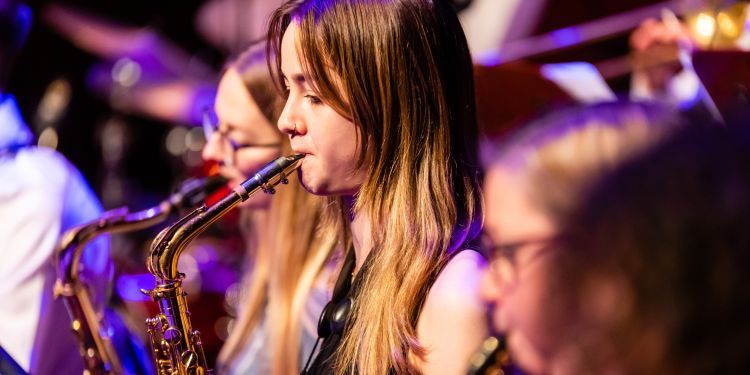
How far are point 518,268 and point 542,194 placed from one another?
0.37 ft

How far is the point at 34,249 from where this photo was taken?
7.74 feet

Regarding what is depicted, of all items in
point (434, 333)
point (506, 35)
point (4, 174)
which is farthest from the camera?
point (506, 35)

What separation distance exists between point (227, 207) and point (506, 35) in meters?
2.94

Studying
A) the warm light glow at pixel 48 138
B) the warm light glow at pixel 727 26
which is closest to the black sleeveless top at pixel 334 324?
the warm light glow at pixel 727 26

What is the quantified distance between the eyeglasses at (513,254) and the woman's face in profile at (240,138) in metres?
1.47

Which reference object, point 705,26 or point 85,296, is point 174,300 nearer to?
point 85,296

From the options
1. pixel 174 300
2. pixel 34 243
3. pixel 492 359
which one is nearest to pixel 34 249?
pixel 34 243

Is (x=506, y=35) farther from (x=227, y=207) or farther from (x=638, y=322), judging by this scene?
(x=638, y=322)

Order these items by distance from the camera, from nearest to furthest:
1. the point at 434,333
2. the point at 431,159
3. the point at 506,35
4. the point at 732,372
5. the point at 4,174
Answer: the point at 732,372 → the point at 434,333 → the point at 431,159 → the point at 4,174 → the point at 506,35

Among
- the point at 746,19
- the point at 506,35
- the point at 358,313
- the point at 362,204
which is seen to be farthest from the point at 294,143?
the point at 506,35

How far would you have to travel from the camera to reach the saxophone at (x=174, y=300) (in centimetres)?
205

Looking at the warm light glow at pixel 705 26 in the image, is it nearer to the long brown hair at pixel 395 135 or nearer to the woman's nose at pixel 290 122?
the long brown hair at pixel 395 135

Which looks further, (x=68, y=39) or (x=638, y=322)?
(x=68, y=39)

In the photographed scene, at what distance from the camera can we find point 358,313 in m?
1.85
